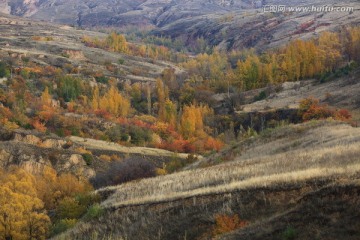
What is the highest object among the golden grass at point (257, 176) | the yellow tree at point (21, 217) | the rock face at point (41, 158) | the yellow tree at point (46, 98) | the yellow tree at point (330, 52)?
the golden grass at point (257, 176)

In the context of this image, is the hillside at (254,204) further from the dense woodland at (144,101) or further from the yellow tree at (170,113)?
the yellow tree at (170,113)

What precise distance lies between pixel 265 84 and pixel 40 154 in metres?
97.0

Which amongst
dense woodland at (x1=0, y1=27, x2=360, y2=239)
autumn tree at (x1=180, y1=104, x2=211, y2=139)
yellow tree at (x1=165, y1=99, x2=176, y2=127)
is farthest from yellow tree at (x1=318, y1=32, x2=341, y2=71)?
yellow tree at (x1=165, y1=99, x2=176, y2=127)

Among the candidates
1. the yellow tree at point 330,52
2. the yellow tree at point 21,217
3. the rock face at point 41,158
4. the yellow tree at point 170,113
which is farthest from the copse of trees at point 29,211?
the yellow tree at point 330,52

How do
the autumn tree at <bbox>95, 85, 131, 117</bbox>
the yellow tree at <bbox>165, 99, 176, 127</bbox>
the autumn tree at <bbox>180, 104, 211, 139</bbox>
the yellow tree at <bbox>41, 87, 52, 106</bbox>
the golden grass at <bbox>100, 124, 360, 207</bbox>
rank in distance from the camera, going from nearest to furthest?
the golden grass at <bbox>100, 124, 360, 207</bbox> → the autumn tree at <bbox>180, 104, 211, 139</bbox> → the yellow tree at <bbox>165, 99, 176, 127</bbox> → the yellow tree at <bbox>41, 87, 52, 106</bbox> → the autumn tree at <bbox>95, 85, 131, 117</bbox>

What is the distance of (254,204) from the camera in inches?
715

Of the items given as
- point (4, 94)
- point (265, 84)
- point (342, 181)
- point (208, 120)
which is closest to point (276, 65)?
point (265, 84)

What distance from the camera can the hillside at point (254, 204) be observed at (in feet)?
46.5

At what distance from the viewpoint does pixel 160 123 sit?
13750 centimetres

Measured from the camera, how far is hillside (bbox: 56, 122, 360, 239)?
14.2 m

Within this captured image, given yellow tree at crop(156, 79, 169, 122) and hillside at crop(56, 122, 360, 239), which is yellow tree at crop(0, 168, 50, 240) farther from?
yellow tree at crop(156, 79, 169, 122)

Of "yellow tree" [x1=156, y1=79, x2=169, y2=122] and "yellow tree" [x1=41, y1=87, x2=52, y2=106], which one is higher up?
"yellow tree" [x1=41, y1=87, x2=52, y2=106]

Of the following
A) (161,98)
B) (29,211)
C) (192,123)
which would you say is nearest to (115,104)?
(161,98)

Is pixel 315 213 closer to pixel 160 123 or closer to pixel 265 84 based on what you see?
pixel 160 123
